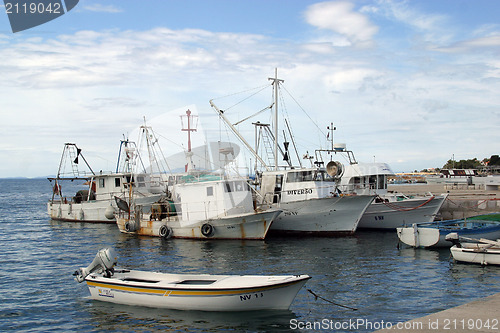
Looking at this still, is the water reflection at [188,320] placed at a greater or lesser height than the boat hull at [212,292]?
lesser

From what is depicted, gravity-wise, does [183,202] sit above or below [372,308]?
above

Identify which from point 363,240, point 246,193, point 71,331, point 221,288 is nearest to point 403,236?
A: point 363,240

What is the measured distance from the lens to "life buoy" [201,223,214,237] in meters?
27.4

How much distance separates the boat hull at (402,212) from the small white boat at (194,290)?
63.4 ft

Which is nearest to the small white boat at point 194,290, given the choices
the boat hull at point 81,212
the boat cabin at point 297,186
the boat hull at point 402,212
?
the boat cabin at point 297,186

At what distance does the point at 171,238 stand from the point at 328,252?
35.7 ft

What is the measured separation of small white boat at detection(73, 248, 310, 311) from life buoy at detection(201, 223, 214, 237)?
12.1m

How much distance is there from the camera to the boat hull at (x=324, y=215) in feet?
91.7

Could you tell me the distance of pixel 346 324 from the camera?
1264 cm

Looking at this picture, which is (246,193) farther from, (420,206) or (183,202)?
(420,206)

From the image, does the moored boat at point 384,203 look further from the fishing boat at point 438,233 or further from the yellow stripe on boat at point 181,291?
the yellow stripe on boat at point 181,291

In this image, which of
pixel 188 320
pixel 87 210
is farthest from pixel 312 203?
pixel 87 210

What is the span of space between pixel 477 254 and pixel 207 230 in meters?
14.9

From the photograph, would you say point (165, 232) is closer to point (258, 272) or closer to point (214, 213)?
point (214, 213)
